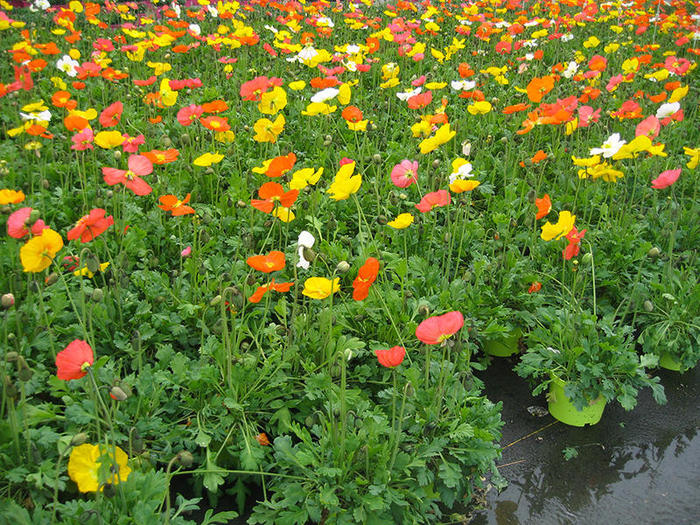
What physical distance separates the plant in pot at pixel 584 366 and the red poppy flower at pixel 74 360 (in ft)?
4.97

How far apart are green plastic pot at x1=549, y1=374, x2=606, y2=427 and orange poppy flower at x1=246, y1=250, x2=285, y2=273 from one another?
1.10 meters

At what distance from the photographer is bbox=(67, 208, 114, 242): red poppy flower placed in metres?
1.80

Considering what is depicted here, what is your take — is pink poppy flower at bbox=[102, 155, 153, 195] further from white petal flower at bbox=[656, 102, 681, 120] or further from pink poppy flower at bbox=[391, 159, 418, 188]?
white petal flower at bbox=[656, 102, 681, 120]

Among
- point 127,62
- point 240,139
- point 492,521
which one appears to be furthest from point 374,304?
point 127,62

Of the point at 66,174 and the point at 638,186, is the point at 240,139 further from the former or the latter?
the point at 638,186

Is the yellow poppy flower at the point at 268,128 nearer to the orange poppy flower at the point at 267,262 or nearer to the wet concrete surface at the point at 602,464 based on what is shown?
the orange poppy flower at the point at 267,262

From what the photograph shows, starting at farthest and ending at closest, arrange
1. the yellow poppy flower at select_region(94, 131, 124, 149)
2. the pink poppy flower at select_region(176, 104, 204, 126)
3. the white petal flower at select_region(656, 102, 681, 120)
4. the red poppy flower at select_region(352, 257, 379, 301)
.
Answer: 1. the pink poppy flower at select_region(176, 104, 204, 126)
2. the white petal flower at select_region(656, 102, 681, 120)
3. the yellow poppy flower at select_region(94, 131, 124, 149)
4. the red poppy flower at select_region(352, 257, 379, 301)

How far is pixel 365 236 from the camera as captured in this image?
3.07 meters

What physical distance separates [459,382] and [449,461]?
0.83 ft

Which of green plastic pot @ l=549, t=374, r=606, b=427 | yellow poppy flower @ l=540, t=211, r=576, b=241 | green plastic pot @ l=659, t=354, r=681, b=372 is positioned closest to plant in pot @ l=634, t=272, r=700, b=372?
green plastic pot @ l=659, t=354, r=681, b=372

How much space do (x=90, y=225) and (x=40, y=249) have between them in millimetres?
196

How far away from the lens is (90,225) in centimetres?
184

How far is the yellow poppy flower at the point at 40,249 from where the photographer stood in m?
1.64

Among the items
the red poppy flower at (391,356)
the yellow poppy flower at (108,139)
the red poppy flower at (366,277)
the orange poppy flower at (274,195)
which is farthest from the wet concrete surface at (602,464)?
the yellow poppy flower at (108,139)
